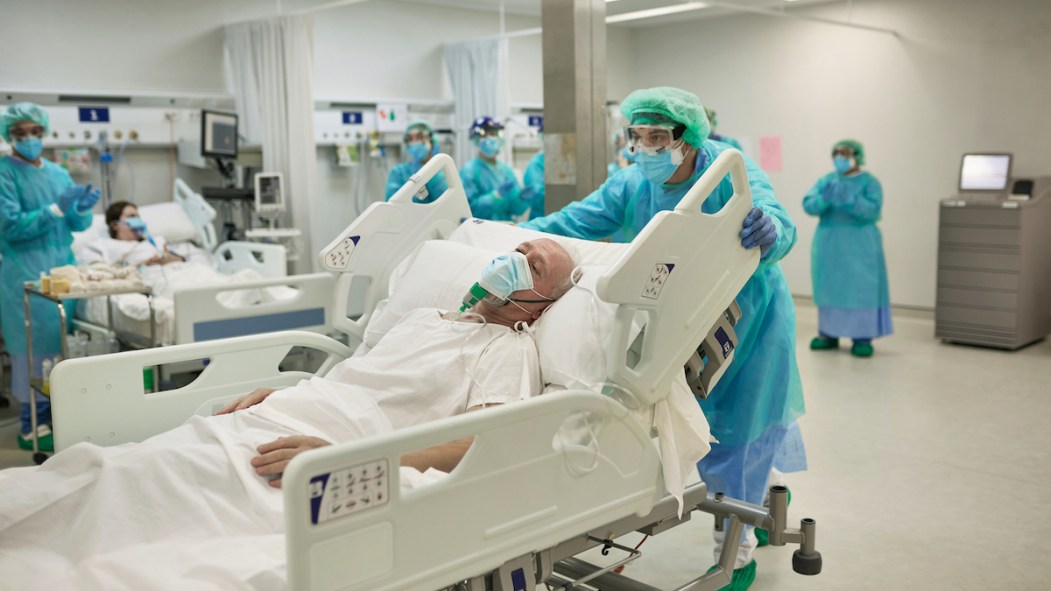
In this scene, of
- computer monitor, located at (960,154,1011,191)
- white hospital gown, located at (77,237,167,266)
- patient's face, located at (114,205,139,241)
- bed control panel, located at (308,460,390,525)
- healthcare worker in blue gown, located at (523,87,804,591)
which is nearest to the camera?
bed control panel, located at (308,460,390,525)

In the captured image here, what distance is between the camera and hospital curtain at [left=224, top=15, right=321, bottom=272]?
207 inches

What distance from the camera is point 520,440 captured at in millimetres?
1733

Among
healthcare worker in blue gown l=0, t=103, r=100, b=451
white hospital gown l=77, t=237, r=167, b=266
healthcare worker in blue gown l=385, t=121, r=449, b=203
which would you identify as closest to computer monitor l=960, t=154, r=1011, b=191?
healthcare worker in blue gown l=385, t=121, r=449, b=203

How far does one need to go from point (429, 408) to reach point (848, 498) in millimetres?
2122

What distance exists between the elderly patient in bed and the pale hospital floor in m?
1.14

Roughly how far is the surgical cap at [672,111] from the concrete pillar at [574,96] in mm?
1010

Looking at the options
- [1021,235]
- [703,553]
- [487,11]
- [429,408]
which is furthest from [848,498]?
[487,11]

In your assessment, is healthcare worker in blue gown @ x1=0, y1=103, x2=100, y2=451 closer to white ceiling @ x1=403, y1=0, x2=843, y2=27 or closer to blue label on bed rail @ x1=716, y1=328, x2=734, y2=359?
white ceiling @ x1=403, y1=0, x2=843, y2=27

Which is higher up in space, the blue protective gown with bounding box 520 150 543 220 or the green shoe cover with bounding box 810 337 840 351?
the blue protective gown with bounding box 520 150 543 220

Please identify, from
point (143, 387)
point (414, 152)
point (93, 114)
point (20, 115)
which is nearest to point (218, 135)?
point (93, 114)

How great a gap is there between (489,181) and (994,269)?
345 cm

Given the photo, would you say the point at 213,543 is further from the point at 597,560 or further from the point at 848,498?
the point at 848,498

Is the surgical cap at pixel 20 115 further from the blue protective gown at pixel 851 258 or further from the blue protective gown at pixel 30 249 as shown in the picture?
the blue protective gown at pixel 851 258

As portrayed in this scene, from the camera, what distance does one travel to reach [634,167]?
9.12 ft
